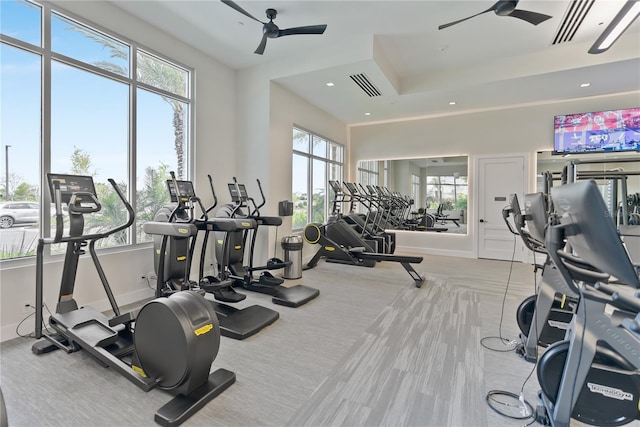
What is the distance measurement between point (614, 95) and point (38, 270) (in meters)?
9.67

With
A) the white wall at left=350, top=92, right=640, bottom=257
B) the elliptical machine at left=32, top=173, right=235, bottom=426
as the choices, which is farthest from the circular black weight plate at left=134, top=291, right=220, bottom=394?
the white wall at left=350, top=92, right=640, bottom=257

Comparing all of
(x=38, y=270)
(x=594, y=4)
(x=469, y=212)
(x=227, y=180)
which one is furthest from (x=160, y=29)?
(x=469, y=212)

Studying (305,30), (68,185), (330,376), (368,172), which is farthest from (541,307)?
(368,172)

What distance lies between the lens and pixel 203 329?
205 cm

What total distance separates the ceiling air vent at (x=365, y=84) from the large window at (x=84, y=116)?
2900 millimetres

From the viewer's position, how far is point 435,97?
253 inches

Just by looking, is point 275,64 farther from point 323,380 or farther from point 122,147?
point 323,380

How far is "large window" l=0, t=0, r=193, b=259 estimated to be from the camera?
10.4 ft

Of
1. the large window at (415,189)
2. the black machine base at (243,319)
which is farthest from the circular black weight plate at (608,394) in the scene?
the large window at (415,189)

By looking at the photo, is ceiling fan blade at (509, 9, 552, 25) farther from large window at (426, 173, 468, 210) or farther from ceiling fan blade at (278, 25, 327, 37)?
large window at (426, 173, 468, 210)

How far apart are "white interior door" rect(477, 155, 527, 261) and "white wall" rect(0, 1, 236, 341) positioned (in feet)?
19.6

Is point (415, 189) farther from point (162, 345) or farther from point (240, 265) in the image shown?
point (162, 345)

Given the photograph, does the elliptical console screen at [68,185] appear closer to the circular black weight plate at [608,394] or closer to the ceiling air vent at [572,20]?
the circular black weight plate at [608,394]

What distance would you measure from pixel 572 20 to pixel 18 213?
7366 millimetres
